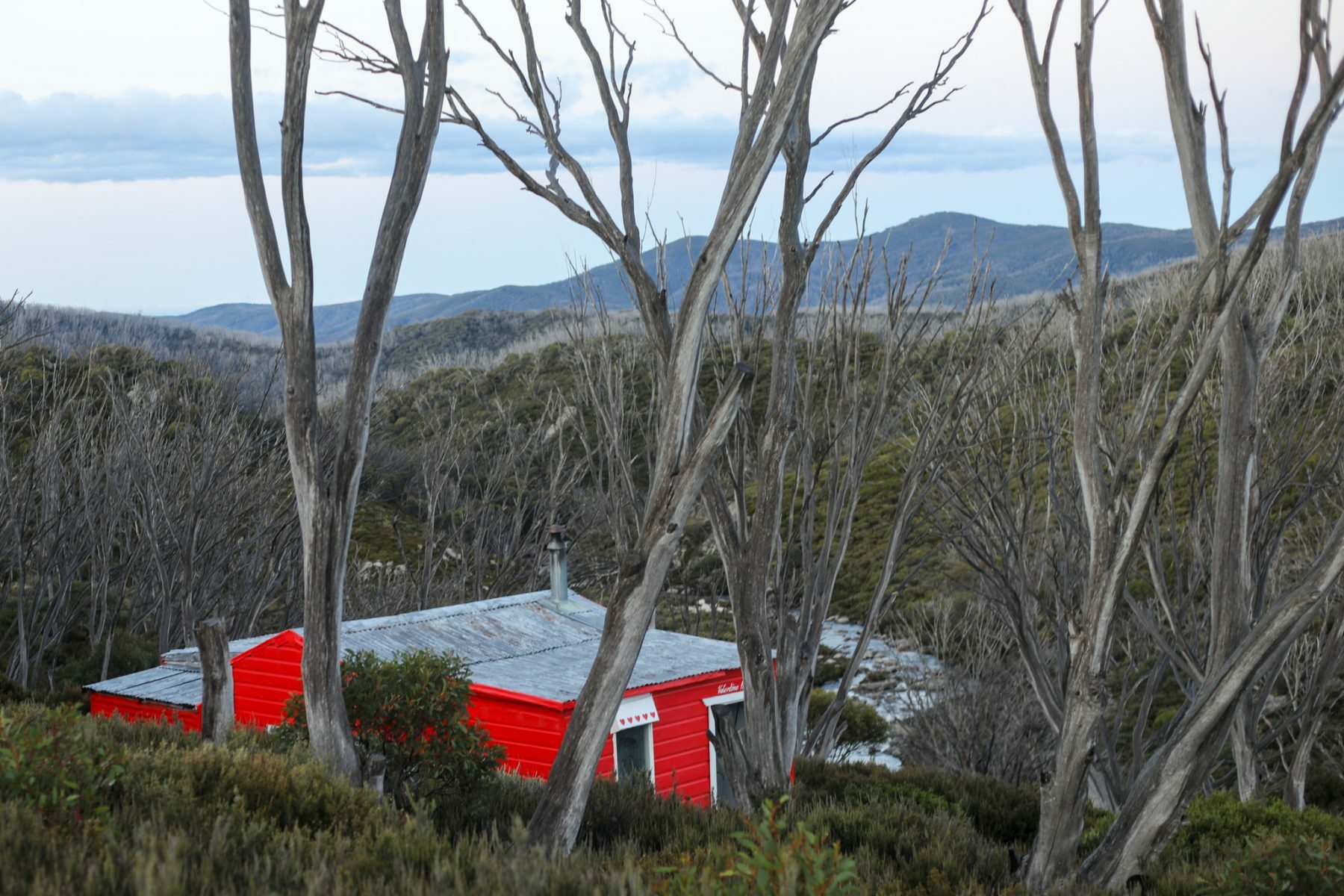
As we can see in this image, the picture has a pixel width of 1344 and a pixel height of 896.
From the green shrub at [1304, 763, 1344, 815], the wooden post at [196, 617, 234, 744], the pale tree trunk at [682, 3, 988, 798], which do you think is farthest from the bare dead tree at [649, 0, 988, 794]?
the green shrub at [1304, 763, 1344, 815]

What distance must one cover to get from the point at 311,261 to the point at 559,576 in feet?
30.3

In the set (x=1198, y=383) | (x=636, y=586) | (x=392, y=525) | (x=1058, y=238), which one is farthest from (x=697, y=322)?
(x=1058, y=238)

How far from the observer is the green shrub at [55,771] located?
3863mm

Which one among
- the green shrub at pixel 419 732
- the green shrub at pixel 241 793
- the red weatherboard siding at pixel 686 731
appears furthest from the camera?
the red weatherboard siding at pixel 686 731

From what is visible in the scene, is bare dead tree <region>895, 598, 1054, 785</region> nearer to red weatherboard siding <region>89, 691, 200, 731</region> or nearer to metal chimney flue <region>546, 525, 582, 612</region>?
metal chimney flue <region>546, 525, 582, 612</region>

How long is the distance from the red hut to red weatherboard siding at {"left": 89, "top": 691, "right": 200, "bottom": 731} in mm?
18

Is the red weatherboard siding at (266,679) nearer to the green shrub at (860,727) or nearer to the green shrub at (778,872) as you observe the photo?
the green shrub at (778,872)

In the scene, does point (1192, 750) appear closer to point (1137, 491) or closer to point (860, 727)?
point (1137, 491)

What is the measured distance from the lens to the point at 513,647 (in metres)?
13.7

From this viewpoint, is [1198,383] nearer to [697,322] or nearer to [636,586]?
[697,322]

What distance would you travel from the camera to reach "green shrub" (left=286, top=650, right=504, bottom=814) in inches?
291

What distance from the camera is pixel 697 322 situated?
550 cm

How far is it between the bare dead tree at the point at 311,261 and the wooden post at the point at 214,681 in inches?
125

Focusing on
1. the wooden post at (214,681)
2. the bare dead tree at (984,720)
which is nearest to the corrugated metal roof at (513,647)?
the wooden post at (214,681)
